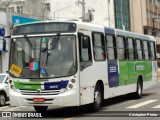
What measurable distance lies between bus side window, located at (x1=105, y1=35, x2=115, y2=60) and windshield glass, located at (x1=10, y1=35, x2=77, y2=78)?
9.89 feet

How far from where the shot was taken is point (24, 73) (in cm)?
1425

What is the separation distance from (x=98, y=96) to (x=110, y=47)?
242 cm

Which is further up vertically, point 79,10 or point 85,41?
point 79,10

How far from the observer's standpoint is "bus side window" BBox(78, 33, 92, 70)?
14344 millimetres

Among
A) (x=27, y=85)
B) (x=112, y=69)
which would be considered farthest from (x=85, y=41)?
(x=112, y=69)

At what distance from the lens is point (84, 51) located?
14609 mm

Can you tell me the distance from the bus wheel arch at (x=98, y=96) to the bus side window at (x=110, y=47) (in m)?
1.42

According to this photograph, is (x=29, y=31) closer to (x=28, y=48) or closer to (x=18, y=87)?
(x=28, y=48)

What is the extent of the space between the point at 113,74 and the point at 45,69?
4.17m

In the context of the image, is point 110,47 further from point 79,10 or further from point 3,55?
point 79,10

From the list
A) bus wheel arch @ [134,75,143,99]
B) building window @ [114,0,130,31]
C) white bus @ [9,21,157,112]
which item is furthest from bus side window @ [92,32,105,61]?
building window @ [114,0,130,31]

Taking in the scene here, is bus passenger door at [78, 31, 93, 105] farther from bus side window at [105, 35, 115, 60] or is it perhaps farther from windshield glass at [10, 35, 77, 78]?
bus side window at [105, 35, 115, 60]

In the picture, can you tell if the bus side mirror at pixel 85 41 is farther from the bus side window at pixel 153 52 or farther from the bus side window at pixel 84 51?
the bus side window at pixel 153 52

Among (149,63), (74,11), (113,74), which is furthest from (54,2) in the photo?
(113,74)
